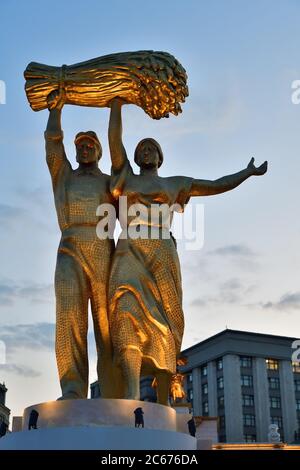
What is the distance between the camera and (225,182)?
7.99m

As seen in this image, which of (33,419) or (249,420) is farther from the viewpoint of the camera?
(249,420)

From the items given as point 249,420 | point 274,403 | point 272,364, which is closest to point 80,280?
point 249,420

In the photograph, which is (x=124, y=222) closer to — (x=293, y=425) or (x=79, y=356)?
(x=79, y=356)

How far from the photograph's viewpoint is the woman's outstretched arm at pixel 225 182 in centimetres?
799

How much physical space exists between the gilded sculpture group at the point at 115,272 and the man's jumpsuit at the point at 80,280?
11mm

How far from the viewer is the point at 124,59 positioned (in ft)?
26.2

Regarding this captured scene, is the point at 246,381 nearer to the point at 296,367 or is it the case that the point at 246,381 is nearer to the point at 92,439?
the point at 296,367

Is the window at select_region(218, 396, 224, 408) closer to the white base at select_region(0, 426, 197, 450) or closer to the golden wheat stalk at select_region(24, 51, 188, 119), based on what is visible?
the golden wheat stalk at select_region(24, 51, 188, 119)

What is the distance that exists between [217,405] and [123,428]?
44913 mm

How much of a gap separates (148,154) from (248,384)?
43550 millimetres

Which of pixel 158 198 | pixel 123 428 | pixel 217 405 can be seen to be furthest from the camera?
pixel 217 405

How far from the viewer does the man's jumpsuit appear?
23.4 feet

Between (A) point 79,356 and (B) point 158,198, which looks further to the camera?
(B) point 158,198
